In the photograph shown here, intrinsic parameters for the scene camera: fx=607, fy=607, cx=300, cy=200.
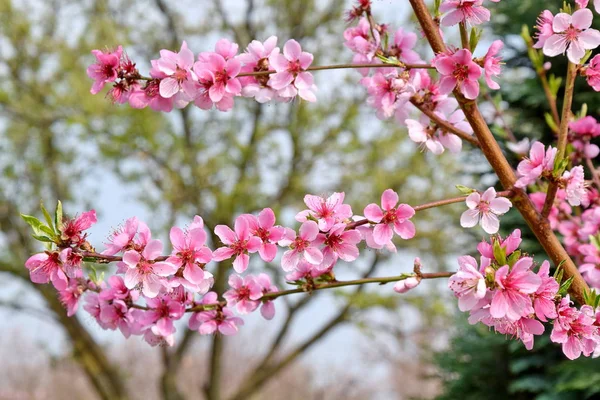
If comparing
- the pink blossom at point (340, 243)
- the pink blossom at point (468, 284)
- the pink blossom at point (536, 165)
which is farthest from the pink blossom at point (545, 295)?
the pink blossom at point (340, 243)

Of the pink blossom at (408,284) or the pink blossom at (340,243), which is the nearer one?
the pink blossom at (340,243)

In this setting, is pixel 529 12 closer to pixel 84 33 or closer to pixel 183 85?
pixel 183 85

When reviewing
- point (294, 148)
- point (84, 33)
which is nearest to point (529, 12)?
point (294, 148)

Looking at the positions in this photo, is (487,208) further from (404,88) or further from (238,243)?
(238,243)

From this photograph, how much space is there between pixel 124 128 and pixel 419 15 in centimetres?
589

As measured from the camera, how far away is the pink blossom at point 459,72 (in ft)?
4.01

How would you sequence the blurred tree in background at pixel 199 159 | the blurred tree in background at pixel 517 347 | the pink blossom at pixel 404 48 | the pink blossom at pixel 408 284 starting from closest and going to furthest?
the pink blossom at pixel 408 284 → the pink blossom at pixel 404 48 → the blurred tree in background at pixel 517 347 → the blurred tree in background at pixel 199 159

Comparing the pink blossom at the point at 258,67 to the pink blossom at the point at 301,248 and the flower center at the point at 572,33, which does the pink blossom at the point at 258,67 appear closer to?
the pink blossom at the point at 301,248

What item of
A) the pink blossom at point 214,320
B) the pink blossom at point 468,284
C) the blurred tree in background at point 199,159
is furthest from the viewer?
the blurred tree in background at point 199,159

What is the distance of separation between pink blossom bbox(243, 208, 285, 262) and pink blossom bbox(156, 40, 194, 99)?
333mm

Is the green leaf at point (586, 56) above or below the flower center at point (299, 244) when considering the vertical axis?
above

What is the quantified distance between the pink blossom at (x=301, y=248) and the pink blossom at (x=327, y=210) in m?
0.03

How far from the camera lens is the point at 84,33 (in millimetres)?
7496

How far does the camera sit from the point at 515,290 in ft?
3.51
